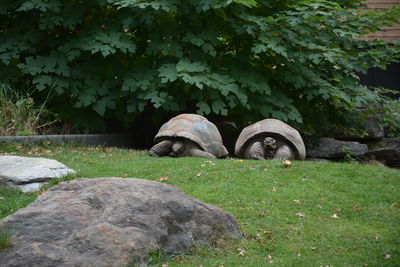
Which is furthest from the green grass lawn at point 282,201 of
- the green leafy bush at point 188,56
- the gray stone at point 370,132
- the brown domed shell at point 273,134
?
the gray stone at point 370,132

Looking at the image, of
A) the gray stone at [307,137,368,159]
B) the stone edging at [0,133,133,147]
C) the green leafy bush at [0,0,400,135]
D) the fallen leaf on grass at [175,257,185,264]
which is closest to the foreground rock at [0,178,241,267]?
the fallen leaf on grass at [175,257,185,264]

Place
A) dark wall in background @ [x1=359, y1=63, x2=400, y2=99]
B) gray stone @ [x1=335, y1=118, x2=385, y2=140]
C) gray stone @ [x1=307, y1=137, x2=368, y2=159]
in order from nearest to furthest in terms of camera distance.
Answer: gray stone @ [x1=307, y1=137, x2=368, y2=159]
gray stone @ [x1=335, y1=118, x2=385, y2=140]
dark wall in background @ [x1=359, y1=63, x2=400, y2=99]

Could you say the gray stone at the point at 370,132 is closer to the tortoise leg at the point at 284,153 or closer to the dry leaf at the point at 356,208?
the tortoise leg at the point at 284,153

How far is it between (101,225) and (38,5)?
837cm

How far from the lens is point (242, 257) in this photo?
4.87 m

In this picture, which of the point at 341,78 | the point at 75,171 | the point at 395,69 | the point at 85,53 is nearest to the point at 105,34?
the point at 85,53

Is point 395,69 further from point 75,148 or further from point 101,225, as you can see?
point 101,225

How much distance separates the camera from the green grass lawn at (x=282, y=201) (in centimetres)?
502

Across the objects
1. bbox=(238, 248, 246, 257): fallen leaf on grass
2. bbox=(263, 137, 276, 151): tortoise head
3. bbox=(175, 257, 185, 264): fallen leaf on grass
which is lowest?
bbox=(238, 248, 246, 257): fallen leaf on grass

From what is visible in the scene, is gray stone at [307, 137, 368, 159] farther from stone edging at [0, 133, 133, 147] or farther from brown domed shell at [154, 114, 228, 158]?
stone edging at [0, 133, 133, 147]

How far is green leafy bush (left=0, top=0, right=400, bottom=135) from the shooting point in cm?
1148

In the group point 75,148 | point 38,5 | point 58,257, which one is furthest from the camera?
point 38,5

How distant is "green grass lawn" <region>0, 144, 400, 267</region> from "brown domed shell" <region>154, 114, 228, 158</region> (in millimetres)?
693

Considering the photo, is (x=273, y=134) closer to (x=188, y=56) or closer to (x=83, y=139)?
(x=188, y=56)
